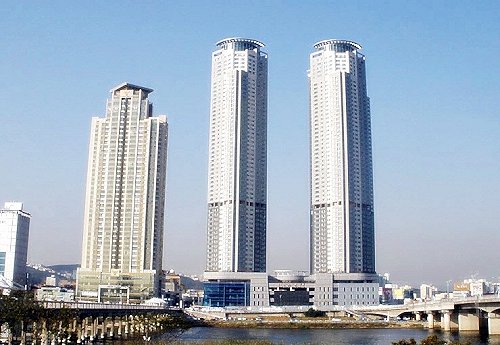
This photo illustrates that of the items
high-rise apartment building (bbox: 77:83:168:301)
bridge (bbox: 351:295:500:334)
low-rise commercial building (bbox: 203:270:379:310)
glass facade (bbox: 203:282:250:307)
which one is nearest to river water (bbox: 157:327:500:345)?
bridge (bbox: 351:295:500:334)

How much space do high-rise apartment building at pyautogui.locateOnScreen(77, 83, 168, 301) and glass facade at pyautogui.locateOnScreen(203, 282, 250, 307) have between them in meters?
17.2

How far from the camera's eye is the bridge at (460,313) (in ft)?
→ 390

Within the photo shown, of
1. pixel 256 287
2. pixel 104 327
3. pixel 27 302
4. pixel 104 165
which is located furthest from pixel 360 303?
pixel 27 302

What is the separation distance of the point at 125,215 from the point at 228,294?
37.5 meters

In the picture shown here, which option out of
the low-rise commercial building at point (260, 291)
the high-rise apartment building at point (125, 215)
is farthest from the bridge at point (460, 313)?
the high-rise apartment building at point (125, 215)

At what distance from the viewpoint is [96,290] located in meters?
183

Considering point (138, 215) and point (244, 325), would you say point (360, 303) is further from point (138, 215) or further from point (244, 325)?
point (138, 215)

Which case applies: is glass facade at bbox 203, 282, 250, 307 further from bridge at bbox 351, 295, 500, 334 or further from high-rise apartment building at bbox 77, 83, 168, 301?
bridge at bbox 351, 295, 500, 334

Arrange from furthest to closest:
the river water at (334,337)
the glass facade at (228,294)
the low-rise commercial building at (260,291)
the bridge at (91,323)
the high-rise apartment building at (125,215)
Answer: the low-rise commercial building at (260,291) → the glass facade at (228,294) → the high-rise apartment building at (125,215) → the river water at (334,337) → the bridge at (91,323)

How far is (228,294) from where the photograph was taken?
19500 cm

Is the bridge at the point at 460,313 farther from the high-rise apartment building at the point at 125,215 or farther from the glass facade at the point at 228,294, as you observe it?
the high-rise apartment building at the point at 125,215

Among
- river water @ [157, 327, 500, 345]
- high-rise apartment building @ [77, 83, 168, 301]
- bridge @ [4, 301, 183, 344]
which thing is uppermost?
high-rise apartment building @ [77, 83, 168, 301]

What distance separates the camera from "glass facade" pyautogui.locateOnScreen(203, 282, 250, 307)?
195 m

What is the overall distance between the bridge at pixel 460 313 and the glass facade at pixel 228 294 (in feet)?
153
